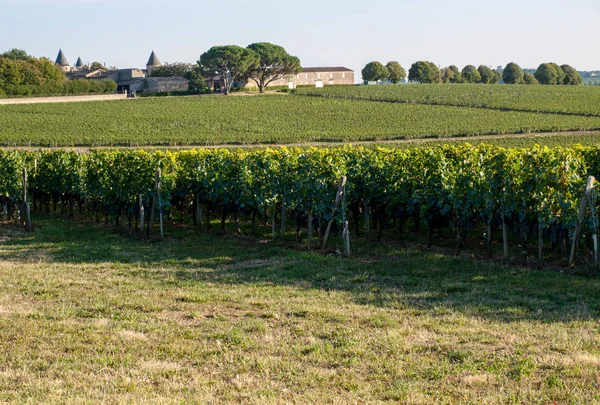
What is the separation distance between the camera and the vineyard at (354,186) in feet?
49.0

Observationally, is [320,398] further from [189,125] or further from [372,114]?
[372,114]

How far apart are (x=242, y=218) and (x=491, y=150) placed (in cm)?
864

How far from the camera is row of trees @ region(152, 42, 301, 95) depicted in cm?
10425

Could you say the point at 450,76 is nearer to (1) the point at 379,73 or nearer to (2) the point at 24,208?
(1) the point at 379,73

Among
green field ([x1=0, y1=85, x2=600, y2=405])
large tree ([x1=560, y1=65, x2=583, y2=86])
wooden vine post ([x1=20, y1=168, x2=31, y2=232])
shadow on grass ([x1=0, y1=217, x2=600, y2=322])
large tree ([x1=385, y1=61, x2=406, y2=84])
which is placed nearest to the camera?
green field ([x1=0, y1=85, x2=600, y2=405])

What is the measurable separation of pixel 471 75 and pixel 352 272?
139066 millimetres

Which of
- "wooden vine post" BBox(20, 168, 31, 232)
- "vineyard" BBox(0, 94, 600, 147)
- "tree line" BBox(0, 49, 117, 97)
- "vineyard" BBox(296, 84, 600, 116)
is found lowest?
"wooden vine post" BBox(20, 168, 31, 232)

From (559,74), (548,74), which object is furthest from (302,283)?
(559,74)

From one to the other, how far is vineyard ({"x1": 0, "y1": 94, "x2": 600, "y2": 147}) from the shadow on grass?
4019 centimetres

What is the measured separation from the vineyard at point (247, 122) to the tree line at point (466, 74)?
172 feet

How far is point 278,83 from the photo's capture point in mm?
122438

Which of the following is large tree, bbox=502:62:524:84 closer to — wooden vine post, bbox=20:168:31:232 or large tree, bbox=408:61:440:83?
large tree, bbox=408:61:440:83

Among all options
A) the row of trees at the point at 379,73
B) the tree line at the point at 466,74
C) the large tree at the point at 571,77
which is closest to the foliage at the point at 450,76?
the tree line at the point at 466,74

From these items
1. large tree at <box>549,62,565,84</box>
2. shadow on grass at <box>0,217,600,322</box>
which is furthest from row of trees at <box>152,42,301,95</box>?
shadow on grass at <box>0,217,600,322</box>
